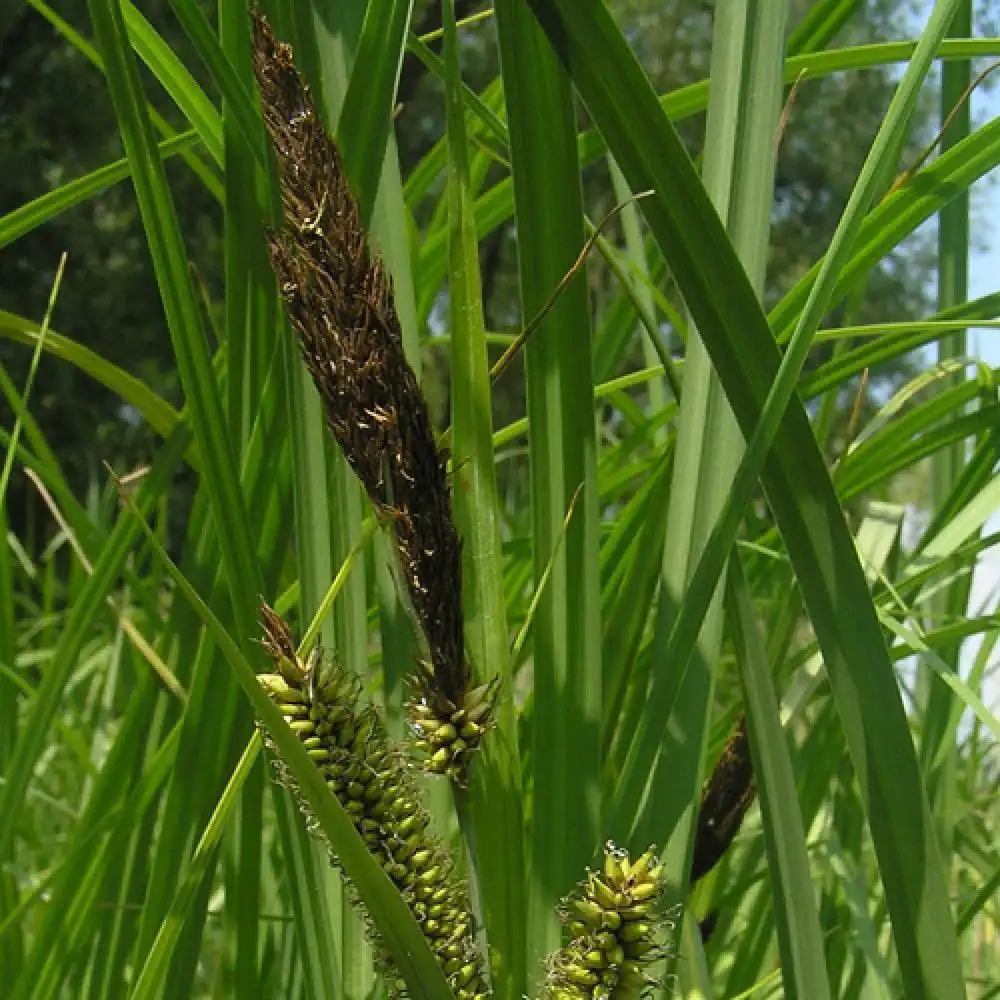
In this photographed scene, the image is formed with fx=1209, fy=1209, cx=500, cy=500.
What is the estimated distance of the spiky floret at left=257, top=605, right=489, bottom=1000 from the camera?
260 millimetres

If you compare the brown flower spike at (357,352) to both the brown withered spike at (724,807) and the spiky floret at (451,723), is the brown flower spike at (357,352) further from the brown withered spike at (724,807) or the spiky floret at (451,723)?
the brown withered spike at (724,807)

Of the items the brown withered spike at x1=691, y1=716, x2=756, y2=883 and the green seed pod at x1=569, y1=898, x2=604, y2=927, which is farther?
the brown withered spike at x1=691, y1=716, x2=756, y2=883

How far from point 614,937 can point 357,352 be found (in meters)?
0.13

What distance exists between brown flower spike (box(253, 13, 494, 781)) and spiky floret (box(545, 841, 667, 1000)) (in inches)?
1.6

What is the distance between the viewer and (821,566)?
30 centimetres

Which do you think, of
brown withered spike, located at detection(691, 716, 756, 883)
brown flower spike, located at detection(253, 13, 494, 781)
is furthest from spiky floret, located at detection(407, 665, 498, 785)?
brown withered spike, located at detection(691, 716, 756, 883)

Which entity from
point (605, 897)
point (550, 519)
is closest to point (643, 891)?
point (605, 897)

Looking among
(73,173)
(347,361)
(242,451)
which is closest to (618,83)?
(347,361)

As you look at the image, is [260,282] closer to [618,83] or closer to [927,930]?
[618,83]

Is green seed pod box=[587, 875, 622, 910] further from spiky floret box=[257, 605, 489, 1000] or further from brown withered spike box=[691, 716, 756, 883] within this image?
brown withered spike box=[691, 716, 756, 883]

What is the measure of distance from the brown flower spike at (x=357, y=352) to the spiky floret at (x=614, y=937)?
0.14ft

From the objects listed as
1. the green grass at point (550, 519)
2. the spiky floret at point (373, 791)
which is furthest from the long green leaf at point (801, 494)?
the spiky floret at point (373, 791)

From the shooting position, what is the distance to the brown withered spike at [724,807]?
1.45ft

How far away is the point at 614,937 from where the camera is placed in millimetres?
243
